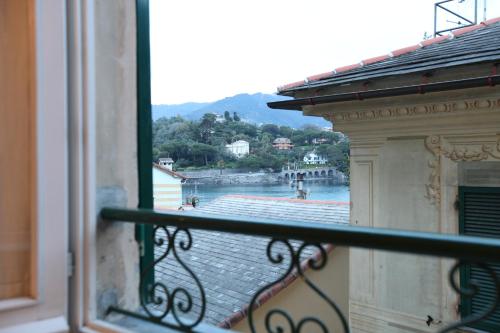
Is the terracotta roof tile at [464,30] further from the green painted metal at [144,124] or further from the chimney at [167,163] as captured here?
the green painted metal at [144,124]

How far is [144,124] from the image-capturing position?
4.79 feet

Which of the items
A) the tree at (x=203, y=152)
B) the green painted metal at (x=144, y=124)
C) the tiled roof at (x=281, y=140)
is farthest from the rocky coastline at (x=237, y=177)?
the green painted metal at (x=144, y=124)

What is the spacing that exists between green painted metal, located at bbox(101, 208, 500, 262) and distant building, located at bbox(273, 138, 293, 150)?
193 inches

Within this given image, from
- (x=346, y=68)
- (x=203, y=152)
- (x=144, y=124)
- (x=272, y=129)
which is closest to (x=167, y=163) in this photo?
(x=203, y=152)

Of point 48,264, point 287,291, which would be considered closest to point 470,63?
point 287,291

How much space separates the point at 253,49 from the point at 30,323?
11.4m

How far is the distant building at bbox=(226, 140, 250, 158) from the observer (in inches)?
206

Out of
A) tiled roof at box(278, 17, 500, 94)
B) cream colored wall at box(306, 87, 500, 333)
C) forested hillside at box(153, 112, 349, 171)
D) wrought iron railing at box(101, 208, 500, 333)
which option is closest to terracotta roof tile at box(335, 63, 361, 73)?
tiled roof at box(278, 17, 500, 94)

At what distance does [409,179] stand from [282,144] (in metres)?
2.58

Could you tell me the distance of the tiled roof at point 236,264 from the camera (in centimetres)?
404

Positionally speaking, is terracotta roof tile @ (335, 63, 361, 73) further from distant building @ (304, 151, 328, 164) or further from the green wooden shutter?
distant building @ (304, 151, 328, 164)

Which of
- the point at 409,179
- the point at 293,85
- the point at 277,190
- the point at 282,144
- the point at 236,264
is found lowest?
the point at 236,264

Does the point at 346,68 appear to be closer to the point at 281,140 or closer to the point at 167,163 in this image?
the point at 281,140

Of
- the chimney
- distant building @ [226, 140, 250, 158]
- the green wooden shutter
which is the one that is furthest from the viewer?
distant building @ [226, 140, 250, 158]
